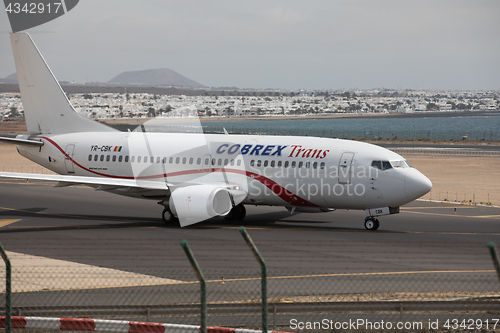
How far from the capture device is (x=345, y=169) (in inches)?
1128

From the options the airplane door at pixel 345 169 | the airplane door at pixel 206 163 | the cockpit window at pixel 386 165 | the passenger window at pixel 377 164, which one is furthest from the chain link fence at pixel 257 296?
the airplane door at pixel 206 163

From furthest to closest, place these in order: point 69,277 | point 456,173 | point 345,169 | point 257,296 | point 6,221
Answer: point 456,173, point 6,221, point 345,169, point 69,277, point 257,296

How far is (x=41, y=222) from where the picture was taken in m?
31.7

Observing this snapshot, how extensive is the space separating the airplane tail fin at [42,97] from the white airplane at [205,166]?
0.21 feet

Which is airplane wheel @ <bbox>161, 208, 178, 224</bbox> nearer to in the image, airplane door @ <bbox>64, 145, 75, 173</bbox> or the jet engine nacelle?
the jet engine nacelle

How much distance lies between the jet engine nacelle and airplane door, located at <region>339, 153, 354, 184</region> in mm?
5990

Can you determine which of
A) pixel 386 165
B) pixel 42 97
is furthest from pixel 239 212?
pixel 42 97

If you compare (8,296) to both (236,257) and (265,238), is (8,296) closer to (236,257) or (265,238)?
(236,257)

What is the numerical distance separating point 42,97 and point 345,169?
2100cm

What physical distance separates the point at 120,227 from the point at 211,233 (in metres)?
5.26

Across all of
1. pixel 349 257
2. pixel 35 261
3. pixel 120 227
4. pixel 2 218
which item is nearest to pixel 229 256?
pixel 349 257

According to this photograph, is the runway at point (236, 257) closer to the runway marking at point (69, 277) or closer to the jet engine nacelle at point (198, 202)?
the runway marking at point (69, 277)

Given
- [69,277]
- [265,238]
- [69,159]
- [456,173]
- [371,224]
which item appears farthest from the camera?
[456,173]

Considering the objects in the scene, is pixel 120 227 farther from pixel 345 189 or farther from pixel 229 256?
pixel 345 189
